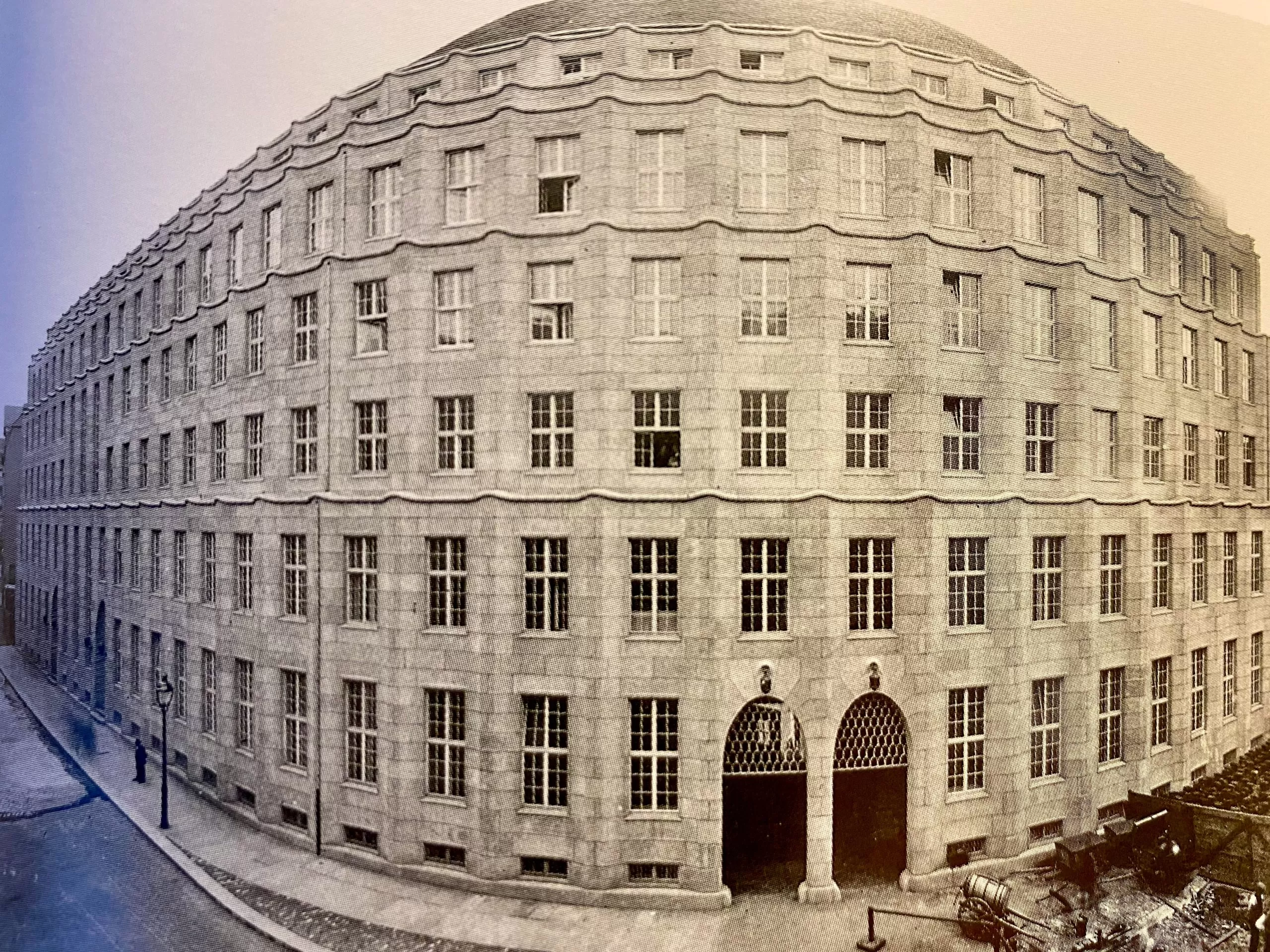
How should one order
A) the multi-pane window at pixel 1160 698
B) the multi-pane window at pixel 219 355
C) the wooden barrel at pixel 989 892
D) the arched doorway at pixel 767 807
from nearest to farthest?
the wooden barrel at pixel 989 892
the arched doorway at pixel 767 807
the multi-pane window at pixel 219 355
the multi-pane window at pixel 1160 698

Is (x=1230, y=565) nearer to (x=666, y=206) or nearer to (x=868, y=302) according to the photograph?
(x=868, y=302)

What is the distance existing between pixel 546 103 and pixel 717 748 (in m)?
11.5

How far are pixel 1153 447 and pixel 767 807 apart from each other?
10.9 meters

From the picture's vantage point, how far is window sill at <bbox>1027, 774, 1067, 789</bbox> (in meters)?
11.6

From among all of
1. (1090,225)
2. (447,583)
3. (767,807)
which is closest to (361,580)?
(447,583)

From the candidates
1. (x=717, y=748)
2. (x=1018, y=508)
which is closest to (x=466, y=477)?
(x=717, y=748)

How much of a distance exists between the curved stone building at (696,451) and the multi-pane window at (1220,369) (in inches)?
5.1

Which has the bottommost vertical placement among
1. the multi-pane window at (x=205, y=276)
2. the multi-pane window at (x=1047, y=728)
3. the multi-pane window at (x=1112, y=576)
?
the multi-pane window at (x=1047, y=728)

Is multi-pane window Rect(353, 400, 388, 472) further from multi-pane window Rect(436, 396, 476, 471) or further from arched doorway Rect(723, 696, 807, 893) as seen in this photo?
arched doorway Rect(723, 696, 807, 893)

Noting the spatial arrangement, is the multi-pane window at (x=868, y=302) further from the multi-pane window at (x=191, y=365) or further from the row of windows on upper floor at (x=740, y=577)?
the multi-pane window at (x=191, y=365)

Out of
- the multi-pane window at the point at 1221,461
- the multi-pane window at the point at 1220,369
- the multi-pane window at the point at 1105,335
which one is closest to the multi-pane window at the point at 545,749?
the multi-pane window at the point at 1105,335

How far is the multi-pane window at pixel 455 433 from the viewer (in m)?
11.4

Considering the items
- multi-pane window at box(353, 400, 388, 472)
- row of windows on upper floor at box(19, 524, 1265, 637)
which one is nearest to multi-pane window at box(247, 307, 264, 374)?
multi-pane window at box(353, 400, 388, 472)

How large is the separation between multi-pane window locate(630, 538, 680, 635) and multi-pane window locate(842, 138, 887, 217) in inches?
269
